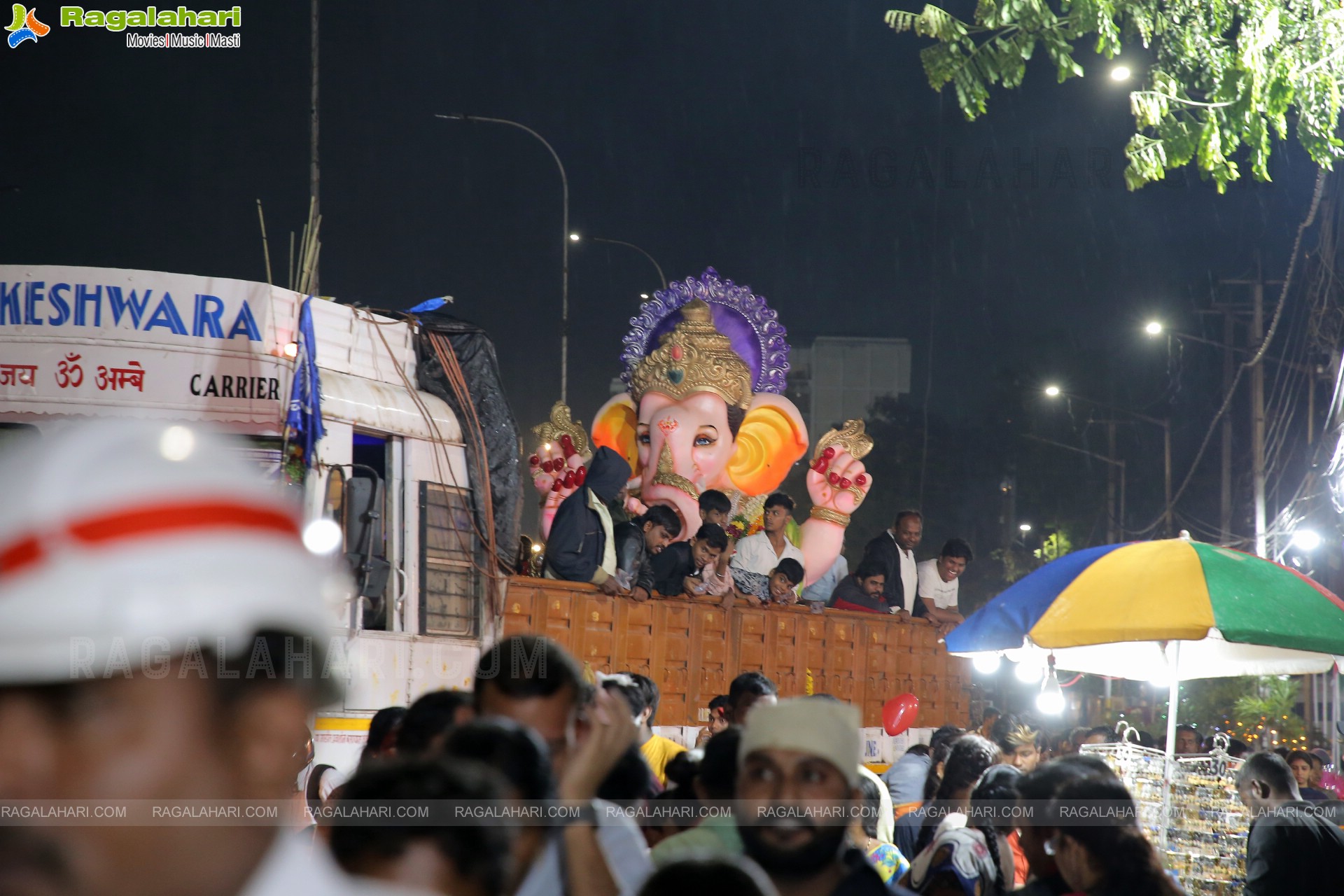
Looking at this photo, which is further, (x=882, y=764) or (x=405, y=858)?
(x=882, y=764)

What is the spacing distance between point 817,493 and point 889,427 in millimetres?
30847

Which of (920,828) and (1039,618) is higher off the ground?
(1039,618)

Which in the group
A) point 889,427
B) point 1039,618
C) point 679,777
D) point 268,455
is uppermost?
point 889,427

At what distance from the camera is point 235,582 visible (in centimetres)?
89

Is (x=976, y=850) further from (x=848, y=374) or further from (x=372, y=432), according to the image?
(x=848, y=374)

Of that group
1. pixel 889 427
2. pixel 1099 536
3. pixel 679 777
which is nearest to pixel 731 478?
pixel 679 777

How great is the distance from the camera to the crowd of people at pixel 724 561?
1112 centimetres

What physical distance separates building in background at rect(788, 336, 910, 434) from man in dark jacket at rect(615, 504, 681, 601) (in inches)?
2122

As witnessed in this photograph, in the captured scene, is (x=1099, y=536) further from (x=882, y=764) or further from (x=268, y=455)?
(x=268, y=455)

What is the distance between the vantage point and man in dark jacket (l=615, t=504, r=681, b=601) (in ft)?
37.0

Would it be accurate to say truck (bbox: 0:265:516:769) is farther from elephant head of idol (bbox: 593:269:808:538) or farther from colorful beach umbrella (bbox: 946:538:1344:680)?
elephant head of idol (bbox: 593:269:808:538)

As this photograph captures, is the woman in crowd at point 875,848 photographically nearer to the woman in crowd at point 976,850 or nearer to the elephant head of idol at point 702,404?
the woman in crowd at point 976,850

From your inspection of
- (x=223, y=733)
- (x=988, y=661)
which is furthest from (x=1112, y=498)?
(x=223, y=733)

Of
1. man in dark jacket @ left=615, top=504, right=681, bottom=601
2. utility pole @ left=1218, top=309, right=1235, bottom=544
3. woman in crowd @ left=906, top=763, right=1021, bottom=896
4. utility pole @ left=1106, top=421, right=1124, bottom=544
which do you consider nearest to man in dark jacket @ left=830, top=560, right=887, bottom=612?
man in dark jacket @ left=615, top=504, right=681, bottom=601
